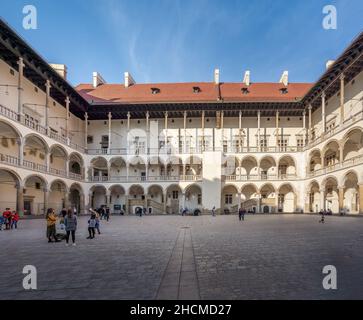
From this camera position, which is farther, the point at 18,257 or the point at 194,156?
the point at 194,156

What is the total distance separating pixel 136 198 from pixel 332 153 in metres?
25.7

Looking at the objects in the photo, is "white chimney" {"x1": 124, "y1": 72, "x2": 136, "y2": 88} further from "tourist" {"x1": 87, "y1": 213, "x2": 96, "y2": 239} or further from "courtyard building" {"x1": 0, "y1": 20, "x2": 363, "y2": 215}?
"tourist" {"x1": 87, "y1": 213, "x2": 96, "y2": 239}

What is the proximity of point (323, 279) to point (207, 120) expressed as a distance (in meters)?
36.7

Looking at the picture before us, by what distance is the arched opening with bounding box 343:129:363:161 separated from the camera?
85.2ft

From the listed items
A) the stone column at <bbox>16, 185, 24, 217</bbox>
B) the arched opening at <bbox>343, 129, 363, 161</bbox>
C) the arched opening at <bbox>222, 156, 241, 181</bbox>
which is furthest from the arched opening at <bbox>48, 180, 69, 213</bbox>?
the arched opening at <bbox>343, 129, 363, 161</bbox>

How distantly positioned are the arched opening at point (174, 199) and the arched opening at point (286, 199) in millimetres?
13721

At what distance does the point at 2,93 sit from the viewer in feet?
78.4

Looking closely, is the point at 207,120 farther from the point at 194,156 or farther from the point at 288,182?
the point at 288,182

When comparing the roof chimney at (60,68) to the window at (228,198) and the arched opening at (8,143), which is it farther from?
the window at (228,198)

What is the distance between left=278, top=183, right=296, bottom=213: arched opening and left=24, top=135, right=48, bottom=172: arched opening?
96.9 feet

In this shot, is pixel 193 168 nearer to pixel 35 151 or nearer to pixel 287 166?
pixel 287 166

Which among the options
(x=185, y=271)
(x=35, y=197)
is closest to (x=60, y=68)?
(x=35, y=197)
